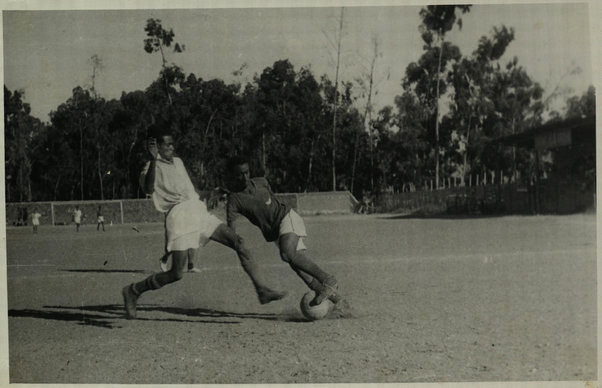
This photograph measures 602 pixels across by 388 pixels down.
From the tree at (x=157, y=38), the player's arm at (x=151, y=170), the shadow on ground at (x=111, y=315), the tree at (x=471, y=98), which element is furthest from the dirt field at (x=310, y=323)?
the tree at (x=157, y=38)

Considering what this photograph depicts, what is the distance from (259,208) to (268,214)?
0.34ft

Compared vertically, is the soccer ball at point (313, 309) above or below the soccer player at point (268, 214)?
below

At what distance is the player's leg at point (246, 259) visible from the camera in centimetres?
561

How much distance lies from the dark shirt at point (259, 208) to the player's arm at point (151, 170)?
717 mm

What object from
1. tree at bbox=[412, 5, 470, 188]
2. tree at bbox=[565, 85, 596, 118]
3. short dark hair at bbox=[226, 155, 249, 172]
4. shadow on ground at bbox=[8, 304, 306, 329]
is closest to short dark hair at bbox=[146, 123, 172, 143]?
short dark hair at bbox=[226, 155, 249, 172]

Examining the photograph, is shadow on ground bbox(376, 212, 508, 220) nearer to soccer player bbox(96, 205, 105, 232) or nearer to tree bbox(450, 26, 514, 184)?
tree bbox(450, 26, 514, 184)

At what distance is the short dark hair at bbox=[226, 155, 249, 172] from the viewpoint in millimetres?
5758

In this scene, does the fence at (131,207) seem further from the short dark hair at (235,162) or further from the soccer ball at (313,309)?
the soccer ball at (313,309)

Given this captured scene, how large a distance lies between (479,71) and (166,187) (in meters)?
4.07

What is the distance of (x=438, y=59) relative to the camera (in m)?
7.10

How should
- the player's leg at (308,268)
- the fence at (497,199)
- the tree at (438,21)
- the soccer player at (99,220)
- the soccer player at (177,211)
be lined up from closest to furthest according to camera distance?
1. the player's leg at (308,268)
2. the soccer player at (177,211)
3. the tree at (438,21)
4. the fence at (497,199)
5. the soccer player at (99,220)

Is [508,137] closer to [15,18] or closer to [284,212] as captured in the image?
[284,212]

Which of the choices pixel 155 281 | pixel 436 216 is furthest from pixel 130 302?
pixel 436 216

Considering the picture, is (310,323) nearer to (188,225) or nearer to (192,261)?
(188,225)
